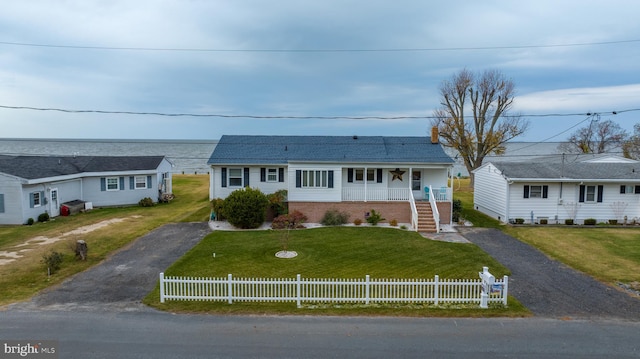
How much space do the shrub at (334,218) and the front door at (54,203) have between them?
1870cm

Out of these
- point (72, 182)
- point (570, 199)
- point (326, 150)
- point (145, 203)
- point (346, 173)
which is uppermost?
point (326, 150)

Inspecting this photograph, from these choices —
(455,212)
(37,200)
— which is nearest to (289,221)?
(455,212)

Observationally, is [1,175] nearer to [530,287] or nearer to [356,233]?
[356,233]

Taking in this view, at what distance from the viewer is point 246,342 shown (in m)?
9.52

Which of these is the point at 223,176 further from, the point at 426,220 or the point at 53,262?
the point at 426,220

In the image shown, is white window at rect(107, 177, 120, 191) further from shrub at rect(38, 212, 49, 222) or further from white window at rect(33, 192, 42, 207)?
shrub at rect(38, 212, 49, 222)

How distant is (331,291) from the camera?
13.0 metres

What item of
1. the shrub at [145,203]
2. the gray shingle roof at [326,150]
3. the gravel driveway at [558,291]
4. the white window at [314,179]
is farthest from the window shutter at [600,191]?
the shrub at [145,203]

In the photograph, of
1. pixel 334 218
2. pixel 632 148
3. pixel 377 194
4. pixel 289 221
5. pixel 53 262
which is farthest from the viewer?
pixel 632 148

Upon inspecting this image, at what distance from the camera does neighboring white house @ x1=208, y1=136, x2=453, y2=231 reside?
24891mm

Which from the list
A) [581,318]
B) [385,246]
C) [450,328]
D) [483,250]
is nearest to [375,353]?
[450,328]

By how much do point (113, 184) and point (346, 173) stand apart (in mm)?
19245

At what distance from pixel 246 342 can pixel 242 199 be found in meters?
14.3

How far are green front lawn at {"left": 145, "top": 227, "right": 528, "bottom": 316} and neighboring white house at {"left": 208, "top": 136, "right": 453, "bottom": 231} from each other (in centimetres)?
314
